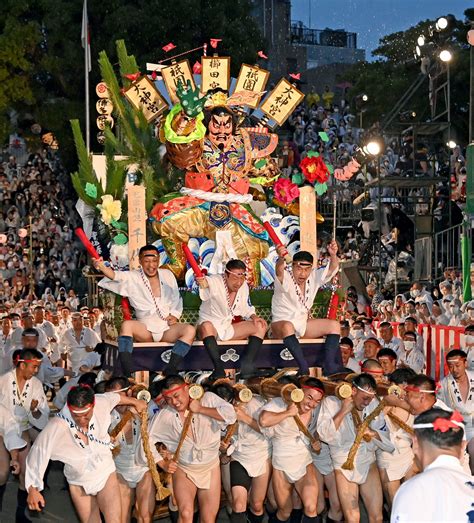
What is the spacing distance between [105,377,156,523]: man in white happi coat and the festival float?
1814 millimetres

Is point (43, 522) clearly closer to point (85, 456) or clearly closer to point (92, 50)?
point (85, 456)

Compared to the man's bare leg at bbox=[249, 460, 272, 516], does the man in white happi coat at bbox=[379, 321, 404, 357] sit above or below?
above

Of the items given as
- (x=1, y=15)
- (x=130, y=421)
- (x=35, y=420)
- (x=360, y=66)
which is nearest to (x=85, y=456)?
(x=130, y=421)

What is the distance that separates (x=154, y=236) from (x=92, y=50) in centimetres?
2094

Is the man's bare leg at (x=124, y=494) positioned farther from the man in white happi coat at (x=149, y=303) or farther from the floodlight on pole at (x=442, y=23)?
the floodlight on pole at (x=442, y=23)

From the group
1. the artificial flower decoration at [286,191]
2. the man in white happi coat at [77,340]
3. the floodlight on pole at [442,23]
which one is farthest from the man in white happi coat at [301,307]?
the floodlight on pole at [442,23]

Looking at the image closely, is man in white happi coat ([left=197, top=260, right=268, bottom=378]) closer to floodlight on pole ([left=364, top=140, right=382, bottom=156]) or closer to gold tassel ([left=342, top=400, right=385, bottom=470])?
gold tassel ([left=342, top=400, right=385, bottom=470])

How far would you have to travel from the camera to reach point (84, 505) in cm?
930

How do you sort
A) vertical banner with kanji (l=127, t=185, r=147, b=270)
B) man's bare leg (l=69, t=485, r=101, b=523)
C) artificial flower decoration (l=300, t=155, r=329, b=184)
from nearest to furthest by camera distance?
man's bare leg (l=69, t=485, r=101, b=523), vertical banner with kanji (l=127, t=185, r=147, b=270), artificial flower decoration (l=300, t=155, r=329, b=184)

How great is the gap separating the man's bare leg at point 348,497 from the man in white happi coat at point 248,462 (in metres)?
0.72

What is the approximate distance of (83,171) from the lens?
14297 mm

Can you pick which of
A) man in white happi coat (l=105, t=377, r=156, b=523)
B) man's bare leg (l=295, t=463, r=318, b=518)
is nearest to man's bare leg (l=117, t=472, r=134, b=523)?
man in white happi coat (l=105, t=377, r=156, b=523)

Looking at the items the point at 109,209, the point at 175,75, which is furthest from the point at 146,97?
the point at 109,209

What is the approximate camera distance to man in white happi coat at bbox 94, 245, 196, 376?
10953 millimetres
